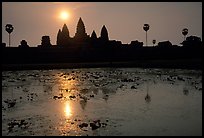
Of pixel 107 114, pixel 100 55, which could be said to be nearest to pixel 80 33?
pixel 100 55

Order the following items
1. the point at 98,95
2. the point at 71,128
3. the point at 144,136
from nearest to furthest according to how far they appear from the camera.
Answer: the point at 144,136, the point at 71,128, the point at 98,95

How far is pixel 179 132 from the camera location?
44.7ft

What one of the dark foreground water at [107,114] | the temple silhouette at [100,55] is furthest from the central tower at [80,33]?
the dark foreground water at [107,114]

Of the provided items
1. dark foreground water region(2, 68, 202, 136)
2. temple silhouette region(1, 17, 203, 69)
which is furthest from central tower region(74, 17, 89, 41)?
dark foreground water region(2, 68, 202, 136)

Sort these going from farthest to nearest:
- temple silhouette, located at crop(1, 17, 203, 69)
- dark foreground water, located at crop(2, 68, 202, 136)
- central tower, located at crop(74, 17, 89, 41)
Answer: central tower, located at crop(74, 17, 89, 41)
temple silhouette, located at crop(1, 17, 203, 69)
dark foreground water, located at crop(2, 68, 202, 136)

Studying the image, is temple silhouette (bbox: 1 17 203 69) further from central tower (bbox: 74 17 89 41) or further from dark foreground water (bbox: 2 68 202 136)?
dark foreground water (bbox: 2 68 202 136)

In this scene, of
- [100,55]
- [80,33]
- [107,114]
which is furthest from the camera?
[80,33]

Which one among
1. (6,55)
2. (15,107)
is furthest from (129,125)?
(6,55)

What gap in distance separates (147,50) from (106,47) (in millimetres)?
12546

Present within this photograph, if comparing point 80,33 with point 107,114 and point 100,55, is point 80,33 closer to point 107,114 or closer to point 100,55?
point 100,55

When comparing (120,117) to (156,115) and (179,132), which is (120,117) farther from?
(179,132)

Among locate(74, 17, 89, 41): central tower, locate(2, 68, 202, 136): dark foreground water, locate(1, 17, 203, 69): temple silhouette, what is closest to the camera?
locate(2, 68, 202, 136): dark foreground water

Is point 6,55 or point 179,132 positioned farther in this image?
point 6,55

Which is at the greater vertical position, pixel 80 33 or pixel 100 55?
pixel 80 33
